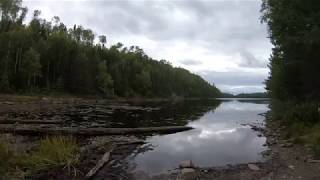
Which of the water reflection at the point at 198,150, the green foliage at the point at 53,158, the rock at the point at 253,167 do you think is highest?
the green foliage at the point at 53,158

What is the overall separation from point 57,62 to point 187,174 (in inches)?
3564

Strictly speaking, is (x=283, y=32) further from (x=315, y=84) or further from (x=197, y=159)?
(x=197, y=159)

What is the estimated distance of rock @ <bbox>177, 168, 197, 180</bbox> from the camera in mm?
13852

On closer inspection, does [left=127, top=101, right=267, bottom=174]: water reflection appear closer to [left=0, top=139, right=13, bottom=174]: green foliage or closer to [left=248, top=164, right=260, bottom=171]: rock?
[left=248, top=164, right=260, bottom=171]: rock

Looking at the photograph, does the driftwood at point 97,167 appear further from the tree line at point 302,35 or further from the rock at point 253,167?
the tree line at point 302,35

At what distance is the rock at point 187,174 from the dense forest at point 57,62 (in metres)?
67.7

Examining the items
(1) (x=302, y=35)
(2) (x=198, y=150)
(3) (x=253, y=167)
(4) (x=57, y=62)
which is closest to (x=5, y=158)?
(3) (x=253, y=167)

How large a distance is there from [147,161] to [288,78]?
20.6 metres

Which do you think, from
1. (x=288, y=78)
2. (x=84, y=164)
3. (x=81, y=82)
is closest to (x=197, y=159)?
(x=84, y=164)

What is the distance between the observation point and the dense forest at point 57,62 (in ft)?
274

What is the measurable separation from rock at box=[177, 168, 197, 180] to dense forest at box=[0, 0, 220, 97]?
6766cm

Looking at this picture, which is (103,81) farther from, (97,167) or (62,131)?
(97,167)

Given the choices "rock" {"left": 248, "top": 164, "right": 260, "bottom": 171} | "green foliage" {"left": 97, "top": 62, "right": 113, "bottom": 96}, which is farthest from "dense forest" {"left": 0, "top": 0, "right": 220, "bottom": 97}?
"rock" {"left": 248, "top": 164, "right": 260, "bottom": 171}

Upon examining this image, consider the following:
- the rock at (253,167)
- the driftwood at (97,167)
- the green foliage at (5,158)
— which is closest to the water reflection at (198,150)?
the driftwood at (97,167)
